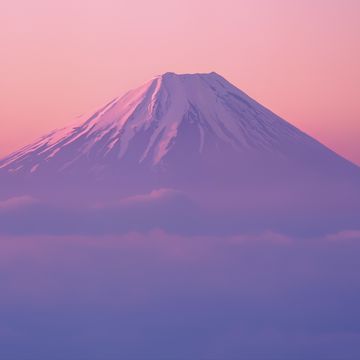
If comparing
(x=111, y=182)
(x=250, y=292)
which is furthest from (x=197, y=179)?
(x=250, y=292)

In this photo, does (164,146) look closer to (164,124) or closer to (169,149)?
(169,149)

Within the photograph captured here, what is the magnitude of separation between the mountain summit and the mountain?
111 millimetres

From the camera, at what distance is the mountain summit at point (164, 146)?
6299 inches

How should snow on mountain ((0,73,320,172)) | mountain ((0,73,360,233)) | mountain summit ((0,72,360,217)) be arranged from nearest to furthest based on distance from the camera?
snow on mountain ((0,73,320,172)) < mountain summit ((0,72,360,217)) < mountain ((0,73,360,233))

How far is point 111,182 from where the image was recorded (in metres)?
171

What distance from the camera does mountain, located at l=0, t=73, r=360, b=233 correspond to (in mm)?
160125

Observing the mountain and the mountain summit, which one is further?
the mountain

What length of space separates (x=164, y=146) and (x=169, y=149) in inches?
32.2

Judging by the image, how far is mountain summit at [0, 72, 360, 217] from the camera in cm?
16000

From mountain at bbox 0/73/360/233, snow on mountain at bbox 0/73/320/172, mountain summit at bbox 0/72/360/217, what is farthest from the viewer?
mountain at bbox 0/73/360/233

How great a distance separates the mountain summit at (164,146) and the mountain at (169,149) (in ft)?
0.36

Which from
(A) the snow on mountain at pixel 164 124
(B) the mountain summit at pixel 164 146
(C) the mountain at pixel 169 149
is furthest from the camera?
(C) the mountain at pixel 169 149

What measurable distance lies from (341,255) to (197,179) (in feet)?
Answer: 94.5

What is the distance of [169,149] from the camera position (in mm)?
166500
